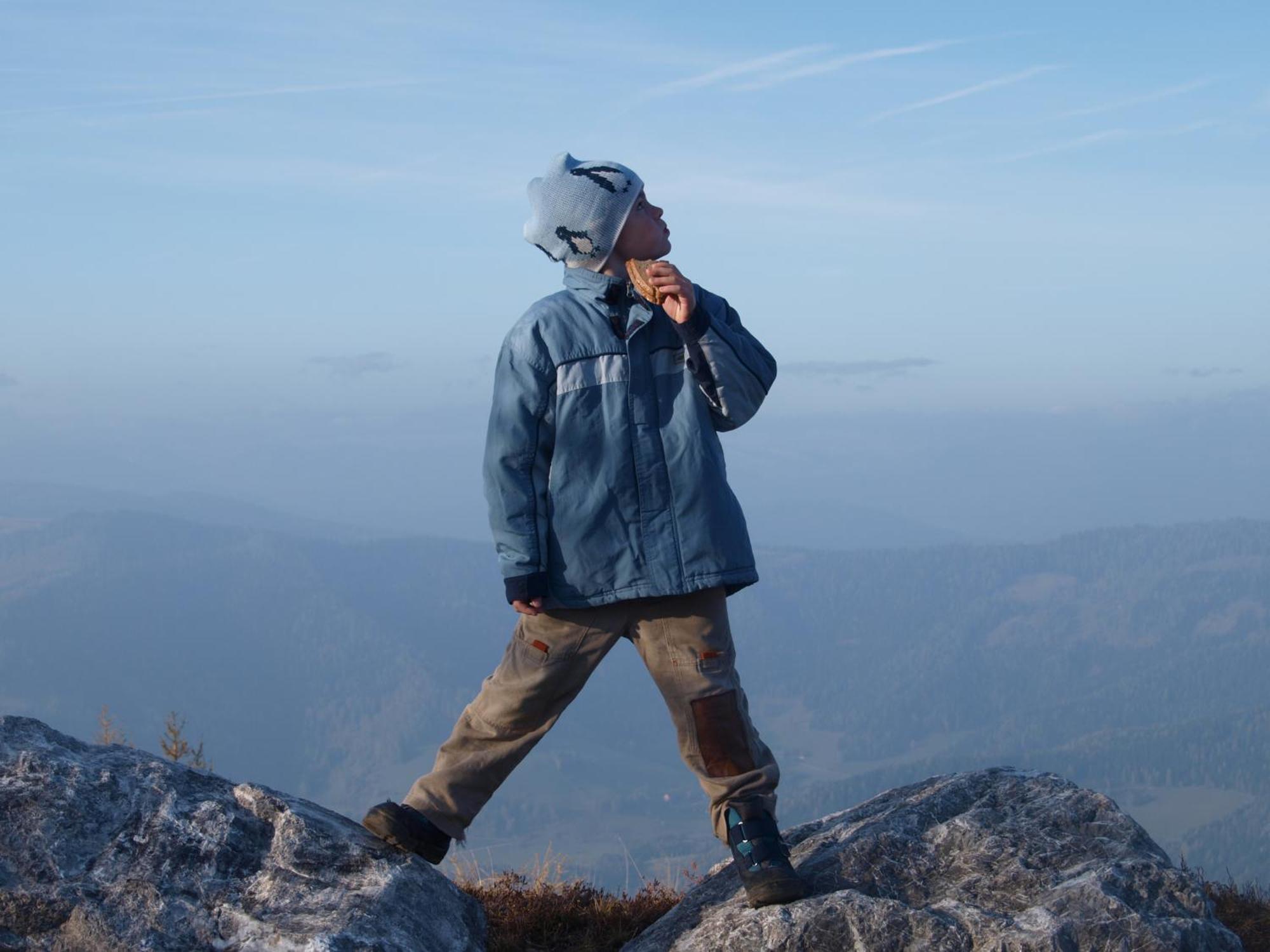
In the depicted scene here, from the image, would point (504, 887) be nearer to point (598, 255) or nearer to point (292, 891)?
point (292, 891)

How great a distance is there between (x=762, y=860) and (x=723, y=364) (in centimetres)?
213

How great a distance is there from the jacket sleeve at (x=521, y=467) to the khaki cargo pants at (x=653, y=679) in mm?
276

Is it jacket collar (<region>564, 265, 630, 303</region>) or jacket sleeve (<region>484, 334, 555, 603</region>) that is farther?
jacket collar (<region>564, 265, 630, 303</region>)

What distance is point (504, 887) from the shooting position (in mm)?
6727

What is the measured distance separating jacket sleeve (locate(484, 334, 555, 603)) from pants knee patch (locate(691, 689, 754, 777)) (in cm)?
88

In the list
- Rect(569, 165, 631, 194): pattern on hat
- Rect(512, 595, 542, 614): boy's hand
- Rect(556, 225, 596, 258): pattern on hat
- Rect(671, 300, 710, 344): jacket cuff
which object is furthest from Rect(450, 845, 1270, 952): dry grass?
Rect(569, 165, 631, 194): pattern on hat

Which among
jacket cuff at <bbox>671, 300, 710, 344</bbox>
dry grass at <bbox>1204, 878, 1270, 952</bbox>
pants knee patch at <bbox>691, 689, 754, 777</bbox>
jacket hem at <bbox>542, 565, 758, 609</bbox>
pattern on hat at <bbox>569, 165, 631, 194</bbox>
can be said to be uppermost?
pattern on hat at <bbox>569, 165, 631, 194</bbox>

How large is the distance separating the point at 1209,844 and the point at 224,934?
164105 millimetres

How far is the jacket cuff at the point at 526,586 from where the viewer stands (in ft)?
17.3

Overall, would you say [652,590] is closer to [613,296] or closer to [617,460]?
[617,460]

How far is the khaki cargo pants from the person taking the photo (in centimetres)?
536

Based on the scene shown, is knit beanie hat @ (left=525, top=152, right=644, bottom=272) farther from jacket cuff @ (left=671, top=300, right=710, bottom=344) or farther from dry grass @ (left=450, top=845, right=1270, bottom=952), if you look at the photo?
dry grass @ (left=450, top=845, right=1270, bottom=952)

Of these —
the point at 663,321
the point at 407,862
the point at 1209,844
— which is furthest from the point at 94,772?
the point at 1209,844

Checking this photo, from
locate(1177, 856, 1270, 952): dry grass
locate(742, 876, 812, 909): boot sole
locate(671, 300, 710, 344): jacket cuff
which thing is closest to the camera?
locate(742, 876, 812, 909): boot sole
